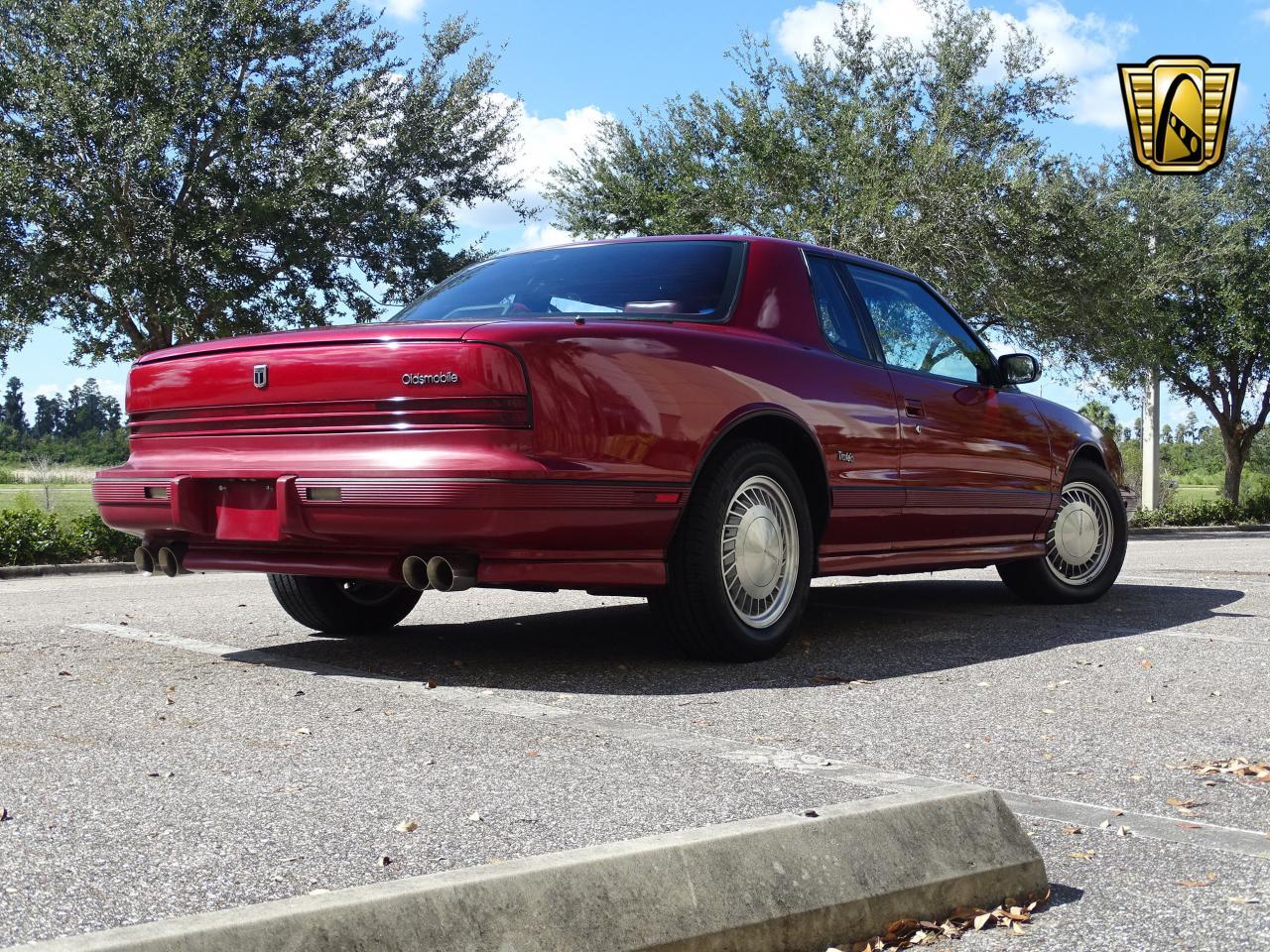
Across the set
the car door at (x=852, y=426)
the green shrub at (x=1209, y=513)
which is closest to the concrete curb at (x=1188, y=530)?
→ the green shrub at (x=1209, y=513)

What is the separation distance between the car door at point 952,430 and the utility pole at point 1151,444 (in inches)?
1019

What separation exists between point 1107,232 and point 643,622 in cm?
2017

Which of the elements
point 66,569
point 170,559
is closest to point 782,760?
point 170,559

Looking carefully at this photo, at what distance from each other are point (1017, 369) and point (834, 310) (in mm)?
1581

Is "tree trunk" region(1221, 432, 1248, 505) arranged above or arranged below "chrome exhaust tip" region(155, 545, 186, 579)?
above

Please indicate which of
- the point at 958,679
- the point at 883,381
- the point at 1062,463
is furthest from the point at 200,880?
the point at 1062,463

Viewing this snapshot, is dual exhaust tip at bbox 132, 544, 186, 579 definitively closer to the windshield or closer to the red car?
the red car

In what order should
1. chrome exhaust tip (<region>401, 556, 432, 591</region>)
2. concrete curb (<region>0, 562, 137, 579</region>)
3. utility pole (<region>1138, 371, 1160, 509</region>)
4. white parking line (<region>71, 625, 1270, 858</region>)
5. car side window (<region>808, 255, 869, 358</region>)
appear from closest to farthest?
white parking line (<region>71, 625, 1270, 858</region>) → chrome exhaust tip (<region>401, 556, 432, 591</region>) → car side window (<region>808, 255, 869, 358</region>) → concrete curb (<region>0, 562, 137, 579</region>) → utility pole (<region>1138, 371, 1160, 509</region>)

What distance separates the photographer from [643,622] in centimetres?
711

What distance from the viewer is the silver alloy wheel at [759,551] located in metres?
5.54

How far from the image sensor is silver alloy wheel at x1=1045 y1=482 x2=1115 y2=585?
8.05 m

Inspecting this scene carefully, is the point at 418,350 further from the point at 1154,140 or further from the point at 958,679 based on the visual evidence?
the point at 1154,140

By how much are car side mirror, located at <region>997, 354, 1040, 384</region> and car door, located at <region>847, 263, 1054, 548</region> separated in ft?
0.19

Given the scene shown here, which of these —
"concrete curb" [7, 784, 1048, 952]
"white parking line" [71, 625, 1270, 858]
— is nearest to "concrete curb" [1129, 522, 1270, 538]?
"white parking line" [71, 625, 1270, 858]
